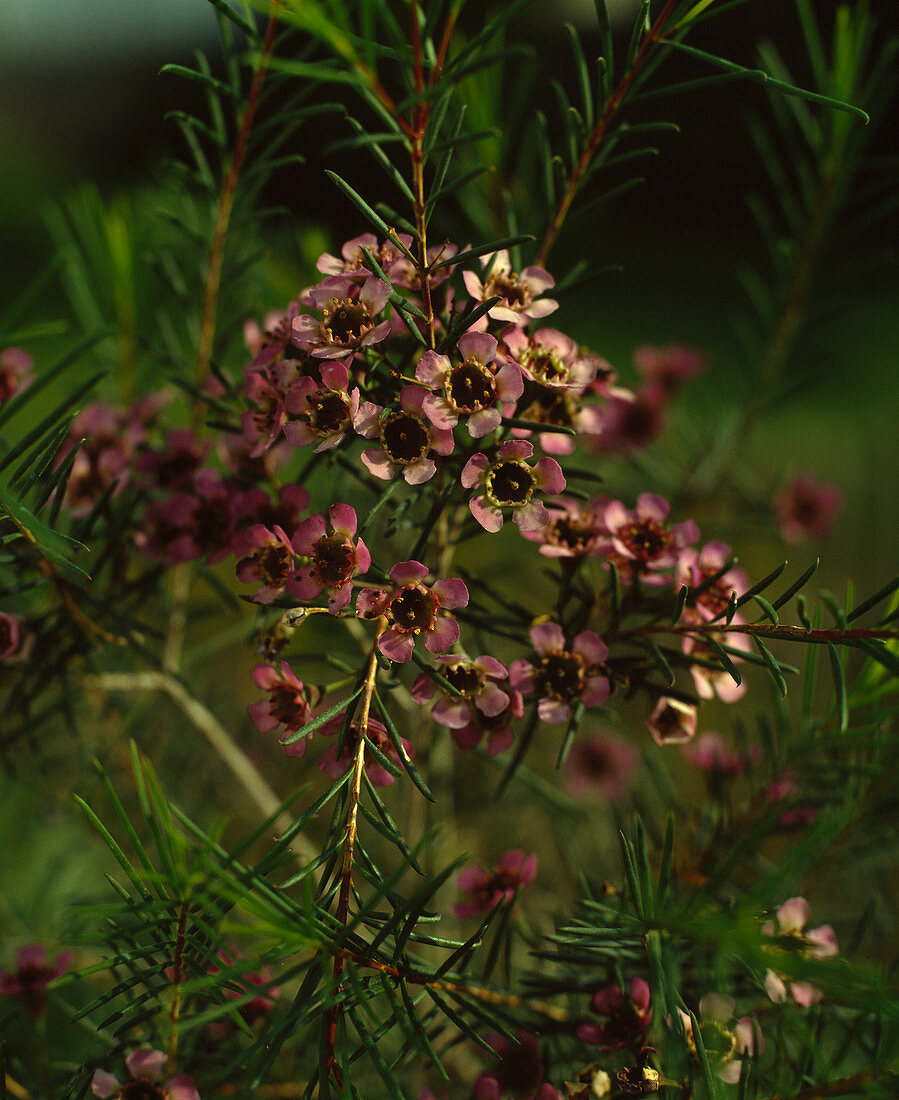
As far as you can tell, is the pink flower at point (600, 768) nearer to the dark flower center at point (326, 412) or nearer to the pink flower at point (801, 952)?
the pink flower at point (801, 952)

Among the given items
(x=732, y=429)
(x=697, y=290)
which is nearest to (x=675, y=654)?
(x=732, y=429)

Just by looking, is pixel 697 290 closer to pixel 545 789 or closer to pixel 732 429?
pixel 732 429

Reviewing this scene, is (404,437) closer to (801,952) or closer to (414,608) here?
(414,608)

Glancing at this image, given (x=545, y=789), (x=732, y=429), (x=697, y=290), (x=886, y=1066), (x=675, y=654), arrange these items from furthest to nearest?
(x=697, y=290)
(x=732, y=429)
(x=545, y=789)
(x=675, y=654)
(x=886, y=1066)

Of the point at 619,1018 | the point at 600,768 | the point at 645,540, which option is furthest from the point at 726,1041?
the point at 600,768

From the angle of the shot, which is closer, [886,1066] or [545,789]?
[886,1066]

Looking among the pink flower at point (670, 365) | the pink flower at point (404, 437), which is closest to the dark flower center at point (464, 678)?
the pink flower at point (404, 437)
